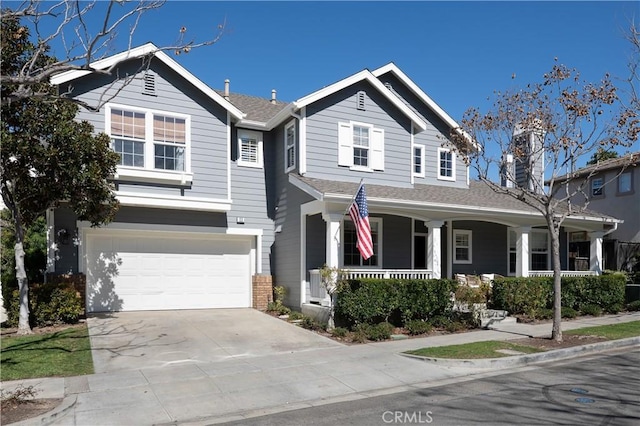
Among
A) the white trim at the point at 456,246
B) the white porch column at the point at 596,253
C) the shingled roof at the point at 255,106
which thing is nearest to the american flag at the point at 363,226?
the shingled roof at the point at 255,106

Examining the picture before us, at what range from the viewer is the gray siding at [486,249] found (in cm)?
2002

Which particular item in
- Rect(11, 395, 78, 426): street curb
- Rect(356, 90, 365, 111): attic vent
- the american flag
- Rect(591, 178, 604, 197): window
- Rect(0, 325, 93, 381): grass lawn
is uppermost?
Rect(356, 90, 365, 111): attic vent

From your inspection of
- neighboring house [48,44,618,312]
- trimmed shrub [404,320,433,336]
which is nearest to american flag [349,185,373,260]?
neighboring house [48,44,618,312]

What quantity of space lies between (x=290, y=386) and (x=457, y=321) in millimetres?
7469

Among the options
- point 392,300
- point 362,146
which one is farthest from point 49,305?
point 362,146

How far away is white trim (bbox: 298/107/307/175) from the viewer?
16.9 metres

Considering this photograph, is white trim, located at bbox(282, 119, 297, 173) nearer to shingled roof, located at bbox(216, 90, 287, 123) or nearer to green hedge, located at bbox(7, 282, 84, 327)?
shingled roof, located at bbox(216, 90, 287, 123)

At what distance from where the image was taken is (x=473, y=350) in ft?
37.3

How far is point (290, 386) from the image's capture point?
905cm

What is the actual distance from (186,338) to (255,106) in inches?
415

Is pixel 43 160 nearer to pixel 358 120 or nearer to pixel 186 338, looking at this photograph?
pixel 186 338

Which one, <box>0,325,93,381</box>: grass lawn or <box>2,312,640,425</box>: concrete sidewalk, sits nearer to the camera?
<box>2,312,640,425</box>: concrete sidewalk

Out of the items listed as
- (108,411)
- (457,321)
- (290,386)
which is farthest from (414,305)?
(108,411)

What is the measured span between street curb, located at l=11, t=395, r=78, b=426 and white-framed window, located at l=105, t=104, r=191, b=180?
8667 mm
